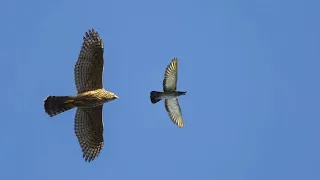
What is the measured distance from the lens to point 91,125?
29.0 meters

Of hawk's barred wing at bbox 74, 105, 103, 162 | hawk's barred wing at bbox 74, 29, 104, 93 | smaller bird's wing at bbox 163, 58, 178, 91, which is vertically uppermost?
smaller bird's wing at bbox 163, 58, 178, 91

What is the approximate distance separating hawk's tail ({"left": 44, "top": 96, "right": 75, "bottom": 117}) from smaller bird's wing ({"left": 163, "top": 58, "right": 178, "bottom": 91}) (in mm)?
6112

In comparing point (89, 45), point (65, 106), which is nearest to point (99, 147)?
point (65, 106)

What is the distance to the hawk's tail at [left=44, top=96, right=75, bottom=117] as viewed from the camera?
27391 mm

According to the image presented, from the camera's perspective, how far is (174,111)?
3388 centimetres

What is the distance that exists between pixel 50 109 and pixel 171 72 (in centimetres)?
706

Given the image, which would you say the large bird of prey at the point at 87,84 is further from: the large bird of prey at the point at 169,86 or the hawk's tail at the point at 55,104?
the large bird of prey at the point at 169,86

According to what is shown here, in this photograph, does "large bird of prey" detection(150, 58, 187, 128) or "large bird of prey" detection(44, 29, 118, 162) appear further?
"large bird of prey" detection(150, 58, 187, 128)

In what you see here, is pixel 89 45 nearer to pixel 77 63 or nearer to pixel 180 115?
pixel 77 63

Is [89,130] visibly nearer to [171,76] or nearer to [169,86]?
[169,86]

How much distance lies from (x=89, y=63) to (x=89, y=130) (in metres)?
2.97

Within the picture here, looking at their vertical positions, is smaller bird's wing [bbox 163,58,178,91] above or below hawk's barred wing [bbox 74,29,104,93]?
above

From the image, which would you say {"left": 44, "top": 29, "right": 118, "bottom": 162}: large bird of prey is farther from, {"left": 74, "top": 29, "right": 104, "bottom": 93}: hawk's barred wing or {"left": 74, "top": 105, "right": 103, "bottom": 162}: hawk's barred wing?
{"left": 74, "top": 105, "right": 103, "bottom": 162}: hawk's barred wing

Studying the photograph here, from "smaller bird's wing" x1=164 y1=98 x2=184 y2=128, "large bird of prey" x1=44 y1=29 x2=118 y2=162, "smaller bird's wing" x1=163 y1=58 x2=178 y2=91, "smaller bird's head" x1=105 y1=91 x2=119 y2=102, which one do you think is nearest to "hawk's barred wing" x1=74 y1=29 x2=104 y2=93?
"large bird of prey" x1=44 y1=29 x2=118 y2=162
